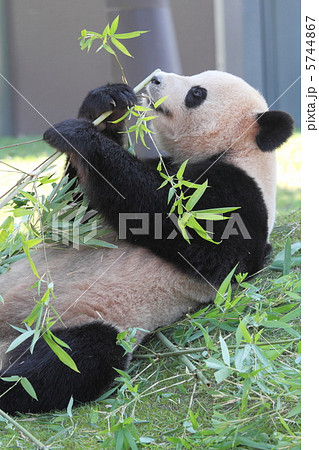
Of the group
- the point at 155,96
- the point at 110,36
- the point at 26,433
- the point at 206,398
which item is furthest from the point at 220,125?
the point at 26,433

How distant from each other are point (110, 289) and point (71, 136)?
56cm

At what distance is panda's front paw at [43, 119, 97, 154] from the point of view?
2316 mm

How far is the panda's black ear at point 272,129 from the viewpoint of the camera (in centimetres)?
254

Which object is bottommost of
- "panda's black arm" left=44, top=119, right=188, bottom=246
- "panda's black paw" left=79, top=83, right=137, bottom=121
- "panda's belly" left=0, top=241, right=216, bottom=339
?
"panda's belly" left=0, top=241, right=216, bottom=339

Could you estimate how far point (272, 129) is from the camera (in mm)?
2547

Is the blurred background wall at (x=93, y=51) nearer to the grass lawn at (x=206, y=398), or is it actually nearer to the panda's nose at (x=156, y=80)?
the panda's nose at (x=156, y=80)

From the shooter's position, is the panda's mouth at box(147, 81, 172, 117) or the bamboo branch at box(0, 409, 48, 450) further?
the panda's mouth at box(147, 81, 172, 117)

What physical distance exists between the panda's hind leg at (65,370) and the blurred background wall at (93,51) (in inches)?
243

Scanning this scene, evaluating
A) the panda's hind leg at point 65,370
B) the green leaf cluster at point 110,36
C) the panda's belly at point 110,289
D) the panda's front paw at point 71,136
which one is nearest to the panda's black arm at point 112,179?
the panda's front paw at point 71,136

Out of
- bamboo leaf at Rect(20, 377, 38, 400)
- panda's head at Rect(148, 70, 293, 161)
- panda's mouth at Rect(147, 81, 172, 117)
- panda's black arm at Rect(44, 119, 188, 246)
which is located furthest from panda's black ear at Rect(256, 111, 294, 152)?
bamboo leaf at Rect(20, 377, 38, 400)

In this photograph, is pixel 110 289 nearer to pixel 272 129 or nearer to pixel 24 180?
pixel 24 180

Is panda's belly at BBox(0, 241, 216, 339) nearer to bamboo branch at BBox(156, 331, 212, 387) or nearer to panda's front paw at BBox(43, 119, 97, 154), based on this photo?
bamboo branch at BBox(156, 331, 212, 387)

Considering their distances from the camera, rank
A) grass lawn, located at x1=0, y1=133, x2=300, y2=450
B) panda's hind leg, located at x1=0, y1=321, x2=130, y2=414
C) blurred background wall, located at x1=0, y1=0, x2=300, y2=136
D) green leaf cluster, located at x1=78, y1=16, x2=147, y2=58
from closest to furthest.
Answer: grass lawn, located at x1=0, y1=133, x2=300, y2=450 < panda's hind leg, located at x1=0, y1=321, x2=130, y2=414 < green leaf cluster, located at x1=78, y1=16, x2=147, y2=58 < blurred background wall, located at x1=0, y1=0, x2=300, y2=136
